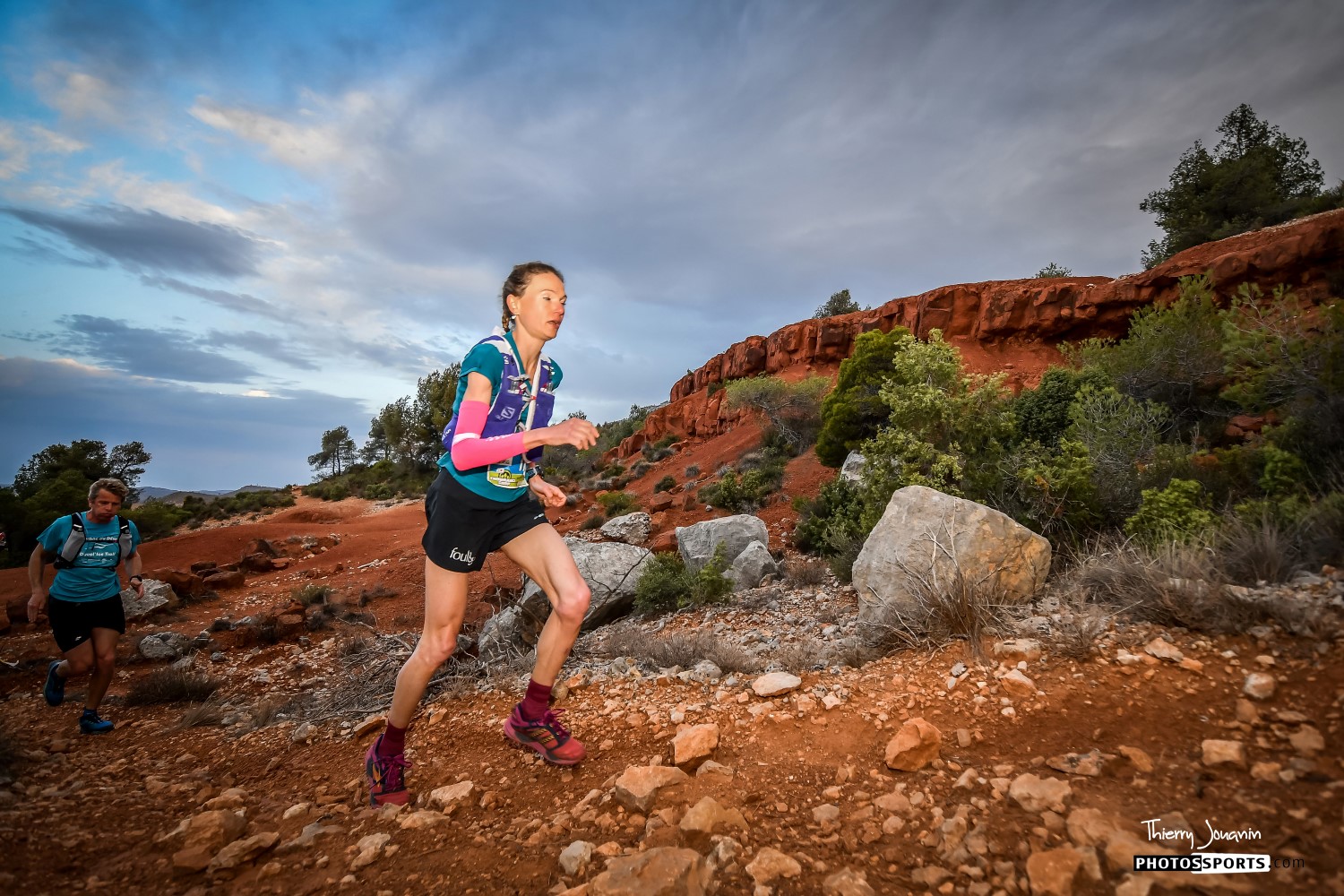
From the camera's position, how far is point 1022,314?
1054 inches

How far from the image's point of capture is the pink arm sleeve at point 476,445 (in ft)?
7.23

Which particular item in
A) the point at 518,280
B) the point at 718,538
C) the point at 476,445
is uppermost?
the point at 518,280

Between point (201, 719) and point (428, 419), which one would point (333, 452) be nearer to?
point (428, 419)

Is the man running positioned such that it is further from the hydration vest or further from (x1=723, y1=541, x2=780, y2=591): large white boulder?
(x1=723, y1=541, x2=780, y2=591): large white boulder

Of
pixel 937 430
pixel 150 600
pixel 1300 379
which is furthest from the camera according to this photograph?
pixel 150 600

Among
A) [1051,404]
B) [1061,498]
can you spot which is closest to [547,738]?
[1061,498]

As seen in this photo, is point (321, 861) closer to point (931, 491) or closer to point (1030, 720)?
point (1030, 720)

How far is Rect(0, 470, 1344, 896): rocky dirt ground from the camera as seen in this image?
1576 mm

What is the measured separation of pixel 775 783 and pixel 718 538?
16.9 ft

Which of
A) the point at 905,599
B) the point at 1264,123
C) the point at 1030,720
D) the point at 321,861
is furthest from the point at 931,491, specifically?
the point at 1264,123

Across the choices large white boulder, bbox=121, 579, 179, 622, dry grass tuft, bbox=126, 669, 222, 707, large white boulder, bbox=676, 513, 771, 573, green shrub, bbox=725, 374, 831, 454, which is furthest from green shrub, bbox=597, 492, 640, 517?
dry grass tuft, bbox=126, 669, 222, 707

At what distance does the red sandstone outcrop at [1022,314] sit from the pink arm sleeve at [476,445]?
71.8 feet

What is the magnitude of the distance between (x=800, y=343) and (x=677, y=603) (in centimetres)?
3323
